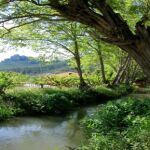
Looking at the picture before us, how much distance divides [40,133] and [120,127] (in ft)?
11.8

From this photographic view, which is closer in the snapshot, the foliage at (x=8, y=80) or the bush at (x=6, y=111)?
the bush at (x=6, y=111)

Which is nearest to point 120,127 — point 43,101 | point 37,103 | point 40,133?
point 40,133

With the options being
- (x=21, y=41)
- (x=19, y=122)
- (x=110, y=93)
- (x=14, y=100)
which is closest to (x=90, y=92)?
(x=110, y=93)

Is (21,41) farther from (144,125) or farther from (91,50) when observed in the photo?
(144,125)

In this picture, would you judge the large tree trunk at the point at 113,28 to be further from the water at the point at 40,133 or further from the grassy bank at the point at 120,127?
the water at the point at 40,133

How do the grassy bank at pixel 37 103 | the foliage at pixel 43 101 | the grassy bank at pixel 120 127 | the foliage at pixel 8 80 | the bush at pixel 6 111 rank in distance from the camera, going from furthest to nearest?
the foliage at pixel 8 80
the foliage at pixel 43 101
the grassy bank at pixel 37 103
the bush at pixel 6 111
the grassy bank at pixel 120 127

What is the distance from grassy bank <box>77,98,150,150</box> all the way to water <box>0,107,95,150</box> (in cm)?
84

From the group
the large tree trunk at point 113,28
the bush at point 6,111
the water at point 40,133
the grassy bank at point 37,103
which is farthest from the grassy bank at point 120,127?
the grassy bank at point 37,103

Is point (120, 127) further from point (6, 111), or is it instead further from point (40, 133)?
point (6, 111)

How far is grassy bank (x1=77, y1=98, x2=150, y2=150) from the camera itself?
8164mm

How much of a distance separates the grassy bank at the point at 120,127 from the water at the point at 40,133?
835 millimetres

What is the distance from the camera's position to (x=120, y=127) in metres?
11.8

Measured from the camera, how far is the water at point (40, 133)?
475 inches

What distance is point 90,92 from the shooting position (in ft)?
86.8
